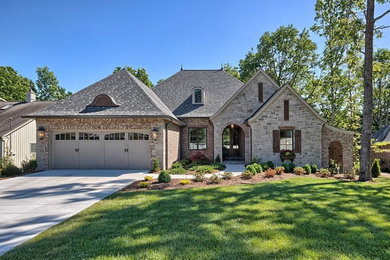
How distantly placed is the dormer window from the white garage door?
21.7 ft

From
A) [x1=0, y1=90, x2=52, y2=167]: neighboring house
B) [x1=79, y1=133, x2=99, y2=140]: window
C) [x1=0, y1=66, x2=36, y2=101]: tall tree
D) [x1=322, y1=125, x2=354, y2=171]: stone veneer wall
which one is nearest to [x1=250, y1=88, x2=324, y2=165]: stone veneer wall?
[x1=322, y1=125, x2=354, y2=171]: stone veneer wall

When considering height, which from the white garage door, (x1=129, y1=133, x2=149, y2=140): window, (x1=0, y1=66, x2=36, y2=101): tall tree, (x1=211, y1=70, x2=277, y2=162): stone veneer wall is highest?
(x1=0, y1=66, x2=36, y2=101): tall tree

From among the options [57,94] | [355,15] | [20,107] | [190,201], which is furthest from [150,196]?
[57,94]

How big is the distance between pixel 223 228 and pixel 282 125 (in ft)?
36.7

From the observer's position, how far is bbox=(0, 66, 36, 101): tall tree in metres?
32.1

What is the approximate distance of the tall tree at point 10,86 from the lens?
32094 mm

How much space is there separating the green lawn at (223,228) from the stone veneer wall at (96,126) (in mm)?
5434

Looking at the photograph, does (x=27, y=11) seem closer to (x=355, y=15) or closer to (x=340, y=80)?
(x=355, y=15)

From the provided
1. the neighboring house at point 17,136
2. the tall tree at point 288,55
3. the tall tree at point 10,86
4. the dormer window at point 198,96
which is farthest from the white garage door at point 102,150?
the tall tree at point 10,86

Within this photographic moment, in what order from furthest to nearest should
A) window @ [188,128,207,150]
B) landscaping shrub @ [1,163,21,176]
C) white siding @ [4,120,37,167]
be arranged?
window @ [188,128,207,150] → white siding @ [4,120,37,167] → landscaping shrub @ [1,163,21,176]

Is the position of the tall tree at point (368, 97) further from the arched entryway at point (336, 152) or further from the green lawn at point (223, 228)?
the arched entryway at point (336, 152)

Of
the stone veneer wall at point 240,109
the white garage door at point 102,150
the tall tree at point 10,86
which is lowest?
the white garage door at point 102,150

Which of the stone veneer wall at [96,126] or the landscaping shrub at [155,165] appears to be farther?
the stone veneer wall at [96,126]

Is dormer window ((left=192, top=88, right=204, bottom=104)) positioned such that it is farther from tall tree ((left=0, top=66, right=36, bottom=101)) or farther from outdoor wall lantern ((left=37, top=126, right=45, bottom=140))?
tall tree ((left=0, top=66, right=36, bottom=101))
